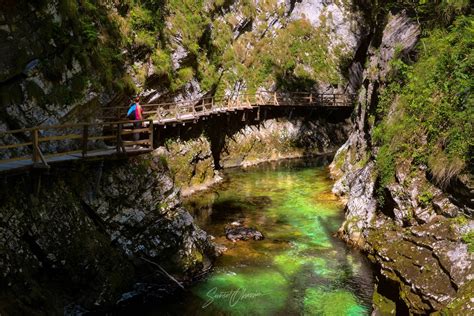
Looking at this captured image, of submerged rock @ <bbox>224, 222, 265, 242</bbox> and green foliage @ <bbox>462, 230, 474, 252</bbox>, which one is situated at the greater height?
green foliage @ <bbox>462, 230, 474, 252</bbox>

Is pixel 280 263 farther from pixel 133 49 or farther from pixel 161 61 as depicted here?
pixel 161 61

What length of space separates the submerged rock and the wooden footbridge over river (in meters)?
5.41

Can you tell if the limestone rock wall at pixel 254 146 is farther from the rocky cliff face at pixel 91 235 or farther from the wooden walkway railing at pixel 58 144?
the rocky cliff face at pixel 91 235

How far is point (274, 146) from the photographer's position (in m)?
39.2

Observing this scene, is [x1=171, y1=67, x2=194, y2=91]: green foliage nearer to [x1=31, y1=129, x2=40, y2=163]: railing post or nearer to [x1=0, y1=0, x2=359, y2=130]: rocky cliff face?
[x1=0, y1=0, x2=359, y2=130]: rocky cliff face

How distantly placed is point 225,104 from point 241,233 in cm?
1821

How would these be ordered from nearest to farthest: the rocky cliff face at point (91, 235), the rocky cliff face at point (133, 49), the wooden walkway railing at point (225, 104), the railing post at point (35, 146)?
the rocky cliff face at point (91, 235)
the railing post at point (35, 146)
the rocky cliff face at point (133, 49)
the wooden walkway railing at point (225, 104)

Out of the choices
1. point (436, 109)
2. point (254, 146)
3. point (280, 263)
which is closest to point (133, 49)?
point (280, 263)

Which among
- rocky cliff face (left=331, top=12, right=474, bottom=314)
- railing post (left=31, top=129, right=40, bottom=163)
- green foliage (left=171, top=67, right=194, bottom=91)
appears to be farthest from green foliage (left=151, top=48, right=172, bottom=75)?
railing post (left=31, top=129, right=40, bottom=163)

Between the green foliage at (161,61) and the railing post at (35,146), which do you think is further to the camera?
the green foliage at (161,61)

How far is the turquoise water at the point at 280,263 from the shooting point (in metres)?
13.1

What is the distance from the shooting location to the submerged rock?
18450mm

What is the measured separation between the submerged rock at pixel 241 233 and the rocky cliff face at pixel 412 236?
12.3 ft

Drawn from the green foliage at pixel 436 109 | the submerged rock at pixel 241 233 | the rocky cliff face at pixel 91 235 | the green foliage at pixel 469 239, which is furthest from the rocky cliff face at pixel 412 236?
the rocky cliff face at pixel 91 235
